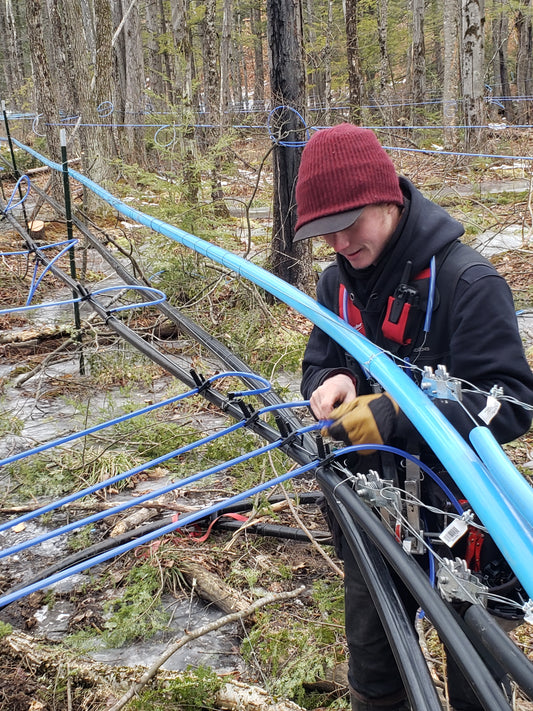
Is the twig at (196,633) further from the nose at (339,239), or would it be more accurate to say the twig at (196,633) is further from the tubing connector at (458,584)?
the nose at (339,239)

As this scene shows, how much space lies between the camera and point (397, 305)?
1.82 m

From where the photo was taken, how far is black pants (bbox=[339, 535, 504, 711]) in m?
1.96

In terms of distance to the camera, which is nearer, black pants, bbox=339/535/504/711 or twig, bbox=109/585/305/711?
black pants, bbox=339/535/504/711

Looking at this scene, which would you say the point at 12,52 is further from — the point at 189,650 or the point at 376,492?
the point at 376,492

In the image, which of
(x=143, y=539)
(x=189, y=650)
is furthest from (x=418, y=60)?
(x=143, y=539)

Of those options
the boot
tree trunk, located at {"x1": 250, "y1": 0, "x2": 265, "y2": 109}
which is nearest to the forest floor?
the boot

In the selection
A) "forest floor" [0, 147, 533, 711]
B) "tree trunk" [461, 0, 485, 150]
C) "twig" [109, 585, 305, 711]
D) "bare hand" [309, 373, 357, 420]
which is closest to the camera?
"bare hand" [309, 373, 357, 420]

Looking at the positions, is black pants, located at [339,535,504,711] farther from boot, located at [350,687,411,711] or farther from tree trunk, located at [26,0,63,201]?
tree trunk, located at [26,0,63,201]

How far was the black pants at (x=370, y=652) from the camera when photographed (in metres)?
1.96

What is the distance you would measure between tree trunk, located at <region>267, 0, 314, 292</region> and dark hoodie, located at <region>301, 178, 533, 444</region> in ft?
14.2

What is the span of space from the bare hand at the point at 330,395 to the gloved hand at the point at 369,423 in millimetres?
115

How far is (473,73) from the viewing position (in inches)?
511

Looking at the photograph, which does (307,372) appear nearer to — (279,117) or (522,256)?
(279,117)

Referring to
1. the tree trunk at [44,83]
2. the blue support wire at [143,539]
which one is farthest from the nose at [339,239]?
the tree trunk at [44,83]
